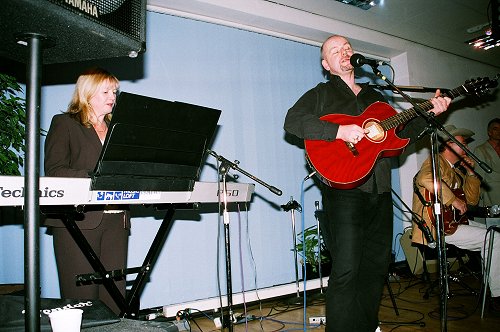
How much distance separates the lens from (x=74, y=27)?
2.71 ft

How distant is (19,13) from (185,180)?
44.1 inches

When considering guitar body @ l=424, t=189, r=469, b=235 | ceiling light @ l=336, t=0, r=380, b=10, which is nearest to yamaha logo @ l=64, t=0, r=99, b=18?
guitar body @ l=424, t=189, r=469, b=235

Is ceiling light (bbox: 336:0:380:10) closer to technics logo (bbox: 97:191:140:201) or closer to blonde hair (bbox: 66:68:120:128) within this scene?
blonde hair (bbox: 66:68:120:128)

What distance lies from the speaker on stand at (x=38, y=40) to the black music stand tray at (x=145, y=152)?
437 mm

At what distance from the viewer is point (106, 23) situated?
2.90 ft

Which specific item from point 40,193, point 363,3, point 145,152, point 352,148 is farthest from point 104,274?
point 363,3

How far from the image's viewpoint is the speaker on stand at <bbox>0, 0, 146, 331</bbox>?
0.76m

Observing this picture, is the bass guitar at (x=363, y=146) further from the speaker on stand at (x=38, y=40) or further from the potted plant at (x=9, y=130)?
the potted plant at (x=9, y=130)

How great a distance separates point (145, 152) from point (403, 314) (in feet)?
8.82

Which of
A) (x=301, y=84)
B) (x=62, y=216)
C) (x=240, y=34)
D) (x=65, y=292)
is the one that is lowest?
(x=65, y=292)

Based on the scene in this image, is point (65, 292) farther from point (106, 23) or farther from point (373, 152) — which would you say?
point (373, 152)

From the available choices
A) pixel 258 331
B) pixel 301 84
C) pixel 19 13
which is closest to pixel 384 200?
pixel 258 331

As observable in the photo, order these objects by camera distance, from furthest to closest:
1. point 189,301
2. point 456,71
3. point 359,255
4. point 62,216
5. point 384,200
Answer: point 456,71
point 189,301
point 384,200
point 359,255
point 62,216

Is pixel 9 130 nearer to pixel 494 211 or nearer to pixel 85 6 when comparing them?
pixel 85 6
